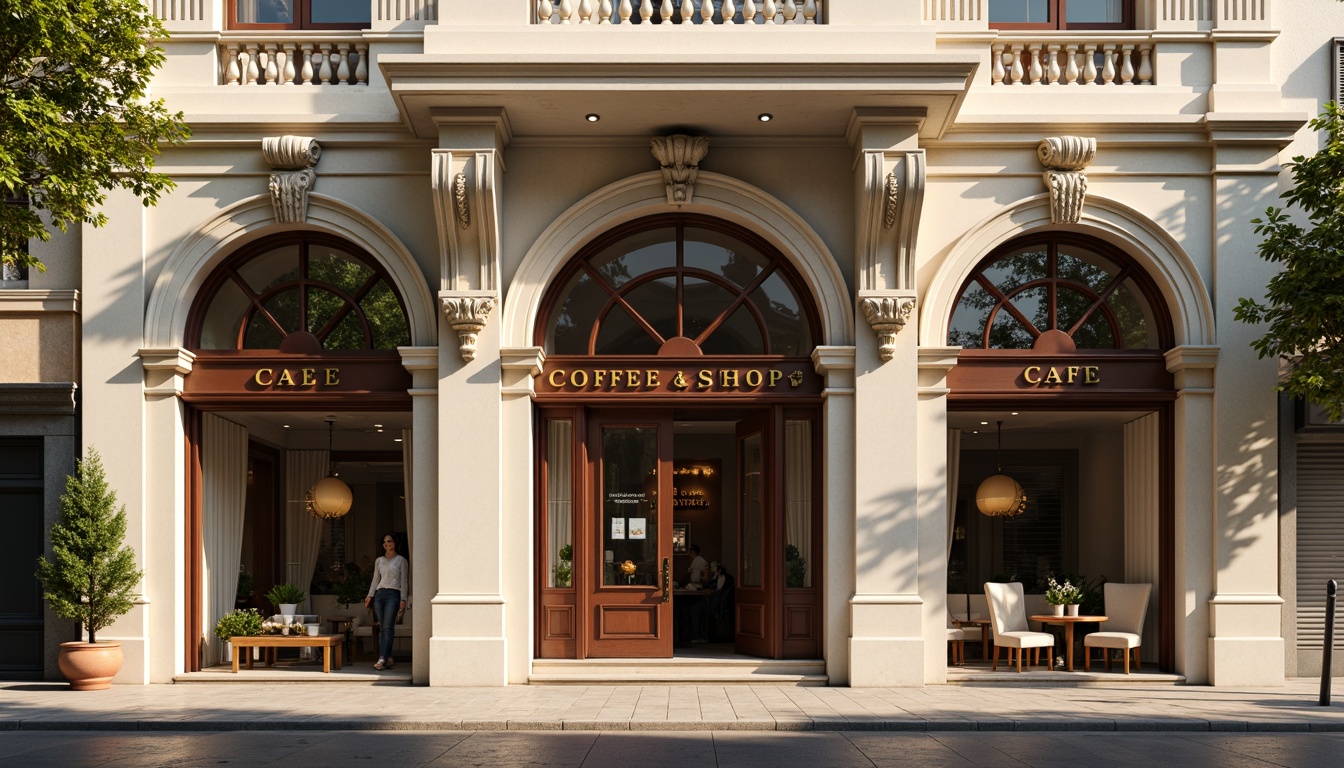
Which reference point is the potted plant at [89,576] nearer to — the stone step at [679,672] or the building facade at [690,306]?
the building facade at [690,306]

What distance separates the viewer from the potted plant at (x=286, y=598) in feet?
52.4

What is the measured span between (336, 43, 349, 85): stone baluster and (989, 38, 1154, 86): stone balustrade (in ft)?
23.0

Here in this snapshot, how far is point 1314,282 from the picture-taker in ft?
41.1

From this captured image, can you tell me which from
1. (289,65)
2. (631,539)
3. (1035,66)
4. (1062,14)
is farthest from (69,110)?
(1062,14)

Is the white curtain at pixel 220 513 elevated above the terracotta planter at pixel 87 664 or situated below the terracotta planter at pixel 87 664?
above

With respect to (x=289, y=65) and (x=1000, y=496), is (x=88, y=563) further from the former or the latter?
(x=1000, y=496)

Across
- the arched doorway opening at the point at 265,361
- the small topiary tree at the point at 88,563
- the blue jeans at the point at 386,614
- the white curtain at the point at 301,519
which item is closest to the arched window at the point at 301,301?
the arched doorway opening at the point at 265,361

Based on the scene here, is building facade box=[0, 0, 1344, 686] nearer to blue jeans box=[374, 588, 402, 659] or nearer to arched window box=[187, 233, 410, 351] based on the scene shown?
arched window box=[187, 233, 410, 351]

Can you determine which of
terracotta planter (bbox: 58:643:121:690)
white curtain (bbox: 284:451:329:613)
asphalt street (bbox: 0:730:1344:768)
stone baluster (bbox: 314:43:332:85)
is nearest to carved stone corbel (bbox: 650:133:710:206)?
stone baluster (bbox: 314:43:332:85)

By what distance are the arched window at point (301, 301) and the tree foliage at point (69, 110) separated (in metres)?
2.24

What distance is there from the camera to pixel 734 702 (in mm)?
11992

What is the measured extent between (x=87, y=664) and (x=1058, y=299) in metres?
10.9

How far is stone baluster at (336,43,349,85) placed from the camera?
1411cm

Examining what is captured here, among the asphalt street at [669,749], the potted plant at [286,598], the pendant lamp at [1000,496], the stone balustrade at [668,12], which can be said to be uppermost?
the stone balustrade at [668,12]
